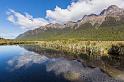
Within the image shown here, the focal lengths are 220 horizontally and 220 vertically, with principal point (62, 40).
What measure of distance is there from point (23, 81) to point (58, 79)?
5.09 meters

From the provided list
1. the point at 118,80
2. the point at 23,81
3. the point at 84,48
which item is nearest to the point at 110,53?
the point at 84,48

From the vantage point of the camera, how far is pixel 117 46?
64.6 m

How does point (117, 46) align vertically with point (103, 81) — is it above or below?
above

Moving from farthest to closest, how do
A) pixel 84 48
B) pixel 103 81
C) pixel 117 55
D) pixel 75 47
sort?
pixel 75 47, pixel 84 48, pixel 117 55, pixel 103 81

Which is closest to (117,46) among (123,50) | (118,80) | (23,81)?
(123,50)

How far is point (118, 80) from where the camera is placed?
31.4m

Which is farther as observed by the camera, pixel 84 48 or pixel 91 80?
pixel 84 48

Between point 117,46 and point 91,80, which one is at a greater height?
point 117,46

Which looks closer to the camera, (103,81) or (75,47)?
(103,81)

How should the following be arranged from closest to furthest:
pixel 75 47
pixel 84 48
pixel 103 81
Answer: pixel 103 81 < pixel 84 48 < pixel 75 47

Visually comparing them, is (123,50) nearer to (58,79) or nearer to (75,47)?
(75,47)

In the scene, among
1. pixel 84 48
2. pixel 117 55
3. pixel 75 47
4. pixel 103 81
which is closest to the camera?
pixel 103 81

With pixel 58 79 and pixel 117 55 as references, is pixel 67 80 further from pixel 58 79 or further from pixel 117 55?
pixel 117 55

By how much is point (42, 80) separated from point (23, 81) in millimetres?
2742
